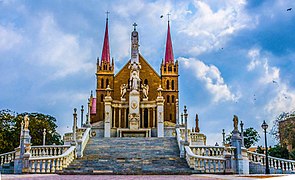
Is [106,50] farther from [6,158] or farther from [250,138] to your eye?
[6,158]

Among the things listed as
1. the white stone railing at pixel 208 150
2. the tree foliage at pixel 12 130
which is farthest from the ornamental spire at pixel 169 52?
the white stone railing at pixel 208 150

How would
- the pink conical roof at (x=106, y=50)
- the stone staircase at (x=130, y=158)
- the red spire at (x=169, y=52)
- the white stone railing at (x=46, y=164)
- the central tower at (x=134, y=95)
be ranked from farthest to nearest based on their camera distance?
the red spire at (x=169, y=52)
the pink conical roof at (x=106, y=50)
the central tower at (x=134, y=95)
the stone staircase at (x=130, y=158)
the white stone railing at (x=46, y=164)

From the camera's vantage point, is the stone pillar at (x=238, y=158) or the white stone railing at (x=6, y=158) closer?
the stone pillar at (x=238, y=158)

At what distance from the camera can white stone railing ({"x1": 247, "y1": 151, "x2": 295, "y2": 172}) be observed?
762 inches

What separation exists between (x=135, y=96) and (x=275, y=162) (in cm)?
2037

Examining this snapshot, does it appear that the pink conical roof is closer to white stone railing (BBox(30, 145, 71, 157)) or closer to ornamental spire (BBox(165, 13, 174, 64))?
ornamental spire (BBox(165, 13, 174, 64))

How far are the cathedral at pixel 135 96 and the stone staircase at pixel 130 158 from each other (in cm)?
881

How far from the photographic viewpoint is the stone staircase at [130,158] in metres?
17.4

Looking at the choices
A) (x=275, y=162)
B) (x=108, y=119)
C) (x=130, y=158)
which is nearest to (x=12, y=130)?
(x=108, y=119)

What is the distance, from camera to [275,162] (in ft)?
64.6

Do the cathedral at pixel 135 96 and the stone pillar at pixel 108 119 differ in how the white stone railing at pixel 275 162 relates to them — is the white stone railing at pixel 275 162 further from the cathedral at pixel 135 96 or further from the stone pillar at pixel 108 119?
the stone pillar at pixel 108 119

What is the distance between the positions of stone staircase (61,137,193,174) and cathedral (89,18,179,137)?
881 cm

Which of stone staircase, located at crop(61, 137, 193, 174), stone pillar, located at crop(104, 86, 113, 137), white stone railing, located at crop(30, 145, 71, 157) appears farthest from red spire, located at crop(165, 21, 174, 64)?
white stone railing, located at crop(30, 145, 71, 157)

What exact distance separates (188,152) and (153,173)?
11.0 feet
